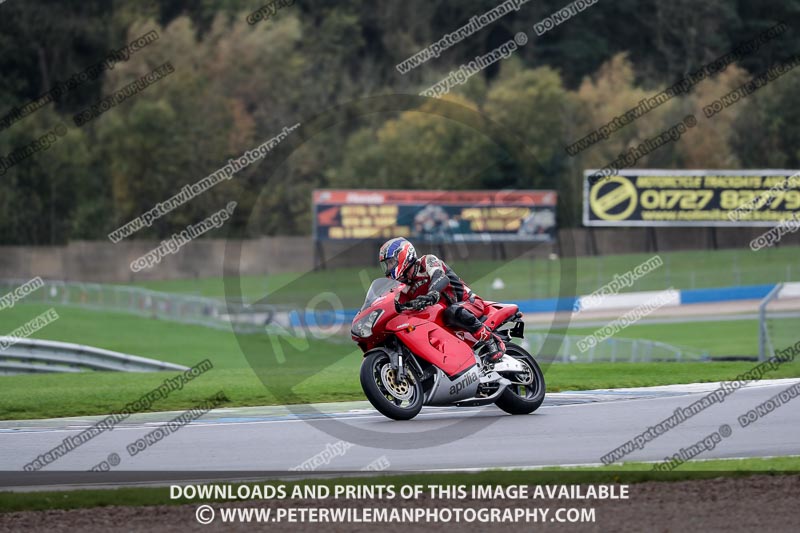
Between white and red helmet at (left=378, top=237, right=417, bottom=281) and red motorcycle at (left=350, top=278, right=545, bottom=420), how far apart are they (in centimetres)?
27

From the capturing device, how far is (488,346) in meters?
12.7

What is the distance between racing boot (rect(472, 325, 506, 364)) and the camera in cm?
1259

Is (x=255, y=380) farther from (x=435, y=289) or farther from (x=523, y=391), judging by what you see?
(x=435, y=289)

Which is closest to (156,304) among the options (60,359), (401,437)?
(60,359)

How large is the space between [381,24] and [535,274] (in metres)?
35.7

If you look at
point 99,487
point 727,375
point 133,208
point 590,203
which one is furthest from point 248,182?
point 99,487

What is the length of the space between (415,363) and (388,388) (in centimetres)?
38

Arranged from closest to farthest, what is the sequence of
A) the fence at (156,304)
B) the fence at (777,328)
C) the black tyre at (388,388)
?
1. the black tyre at (388,388)
2. the fence at (777,328)
3. the fence at (156,304)

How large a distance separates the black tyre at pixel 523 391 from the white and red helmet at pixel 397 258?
5.21ft

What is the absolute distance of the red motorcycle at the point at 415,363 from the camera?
1207 centimetres

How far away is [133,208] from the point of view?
70500mm

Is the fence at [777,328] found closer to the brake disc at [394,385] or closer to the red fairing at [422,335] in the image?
the red fairing at [422,335]

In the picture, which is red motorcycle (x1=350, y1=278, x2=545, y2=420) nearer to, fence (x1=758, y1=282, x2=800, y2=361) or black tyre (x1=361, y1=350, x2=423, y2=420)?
black tyre (x1=361, y1=350, x2=423, y2=420)

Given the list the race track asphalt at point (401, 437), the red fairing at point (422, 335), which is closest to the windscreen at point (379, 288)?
the red fairing at point (422, 335)
